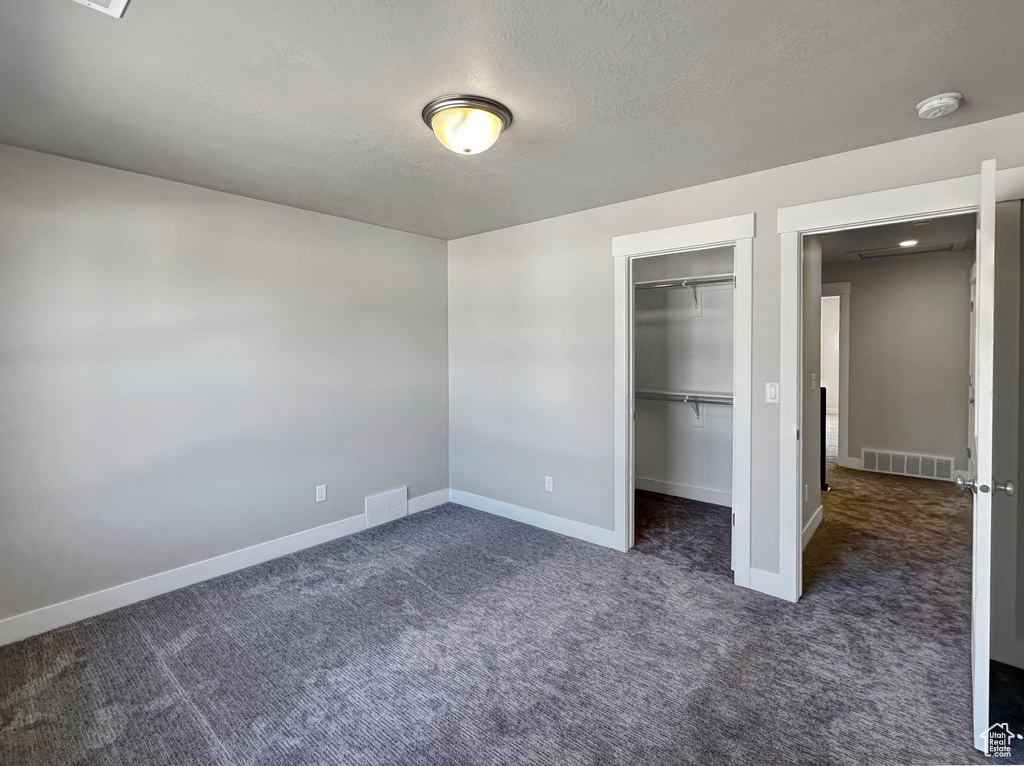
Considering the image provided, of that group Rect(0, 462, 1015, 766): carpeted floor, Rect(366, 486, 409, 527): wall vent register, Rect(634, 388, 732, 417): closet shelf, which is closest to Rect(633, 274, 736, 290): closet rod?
Rect(634, 388, 732, 417): closet shelf

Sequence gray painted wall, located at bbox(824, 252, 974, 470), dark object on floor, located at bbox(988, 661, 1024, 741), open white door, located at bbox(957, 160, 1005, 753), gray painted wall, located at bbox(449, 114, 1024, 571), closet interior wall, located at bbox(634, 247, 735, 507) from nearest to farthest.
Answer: open white door, located at bbox(957, 160, 1005, 753) < dark object on floor, located at bbox(988, 661, 1024, 741) < gray painted wall, located at bbox(449, 114, 1024, 571) < closet interior wall, located at bbox(634, 247, 735, 507) < gray painted wall, located at bbox(824, 252, 974, 470)

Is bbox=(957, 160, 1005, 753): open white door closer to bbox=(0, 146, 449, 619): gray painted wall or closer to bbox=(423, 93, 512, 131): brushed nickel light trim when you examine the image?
bbox=(423, 93, 512, 131): brushed nickel light trim

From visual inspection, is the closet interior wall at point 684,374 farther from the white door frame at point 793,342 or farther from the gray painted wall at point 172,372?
the gray painted wall at point 172,372

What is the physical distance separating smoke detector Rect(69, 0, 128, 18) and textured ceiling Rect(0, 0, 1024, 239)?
0.09 feet

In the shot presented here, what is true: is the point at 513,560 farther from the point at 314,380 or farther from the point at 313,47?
the point at 313,47

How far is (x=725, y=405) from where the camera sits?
4695mm

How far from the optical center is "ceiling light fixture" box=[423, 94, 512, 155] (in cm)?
202

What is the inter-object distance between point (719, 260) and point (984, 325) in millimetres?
2875

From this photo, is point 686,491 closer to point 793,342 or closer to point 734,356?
point 734,356

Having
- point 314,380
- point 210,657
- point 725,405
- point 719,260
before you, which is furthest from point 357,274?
point 725,405

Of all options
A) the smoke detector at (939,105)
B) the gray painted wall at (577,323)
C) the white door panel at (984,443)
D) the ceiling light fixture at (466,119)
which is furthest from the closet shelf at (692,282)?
the ceiling light fixture at (466,119)

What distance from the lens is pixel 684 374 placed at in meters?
4.96

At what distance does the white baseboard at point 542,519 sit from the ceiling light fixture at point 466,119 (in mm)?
2832

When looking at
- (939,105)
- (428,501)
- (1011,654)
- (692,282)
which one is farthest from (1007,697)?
(428,501)
